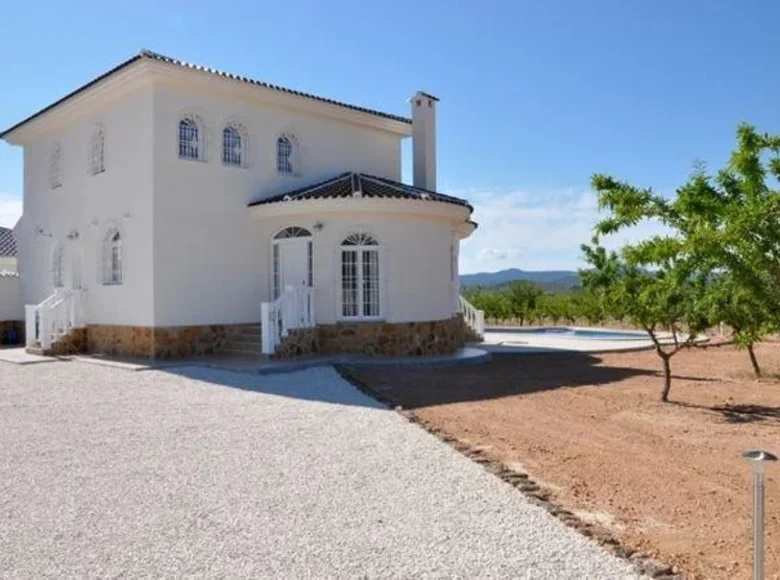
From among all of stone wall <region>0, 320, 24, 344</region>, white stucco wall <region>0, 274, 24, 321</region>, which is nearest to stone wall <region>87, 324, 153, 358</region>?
stone wall <region>0, 320, 24, 344</region>

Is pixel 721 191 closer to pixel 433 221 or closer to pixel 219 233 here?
pixel 433 221

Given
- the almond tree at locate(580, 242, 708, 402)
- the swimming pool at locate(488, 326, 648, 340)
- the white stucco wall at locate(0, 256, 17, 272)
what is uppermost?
the white stucco wall at locate(0, 256, 17, 272)

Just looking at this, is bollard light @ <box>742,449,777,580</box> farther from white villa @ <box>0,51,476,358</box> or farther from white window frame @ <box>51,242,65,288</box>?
white window frame @ <box>51,242,65,288</box>

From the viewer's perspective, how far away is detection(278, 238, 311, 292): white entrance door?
18.3 meters

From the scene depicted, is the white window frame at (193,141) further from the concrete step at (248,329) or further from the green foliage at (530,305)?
the green foliage at (530,305)

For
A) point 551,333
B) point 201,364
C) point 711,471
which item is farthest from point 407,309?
point 551,333

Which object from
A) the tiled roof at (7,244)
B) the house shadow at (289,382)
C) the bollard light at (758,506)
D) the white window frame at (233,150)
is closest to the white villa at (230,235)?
the white window frame at (233,150)

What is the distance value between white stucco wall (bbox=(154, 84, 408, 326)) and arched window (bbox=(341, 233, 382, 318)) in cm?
276

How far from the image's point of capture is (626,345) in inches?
903

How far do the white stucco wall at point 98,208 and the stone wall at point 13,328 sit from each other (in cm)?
84

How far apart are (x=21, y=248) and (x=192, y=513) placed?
72.5 ft

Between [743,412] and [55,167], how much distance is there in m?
20.9

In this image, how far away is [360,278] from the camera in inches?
695

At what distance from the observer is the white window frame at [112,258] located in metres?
18.8
